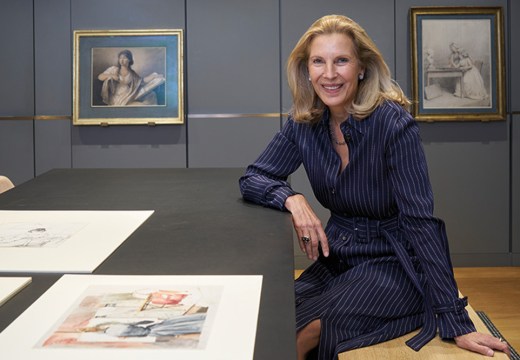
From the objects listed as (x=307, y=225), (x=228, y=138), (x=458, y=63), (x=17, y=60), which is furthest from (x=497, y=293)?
(x=17, y=60)

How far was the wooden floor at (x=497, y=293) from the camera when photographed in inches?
188

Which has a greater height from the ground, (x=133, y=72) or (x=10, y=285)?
(x=133, y=72)

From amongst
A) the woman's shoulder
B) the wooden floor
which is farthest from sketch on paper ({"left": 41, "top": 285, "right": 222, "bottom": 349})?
the wooden floor

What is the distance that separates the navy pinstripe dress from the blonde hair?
0.17 ft

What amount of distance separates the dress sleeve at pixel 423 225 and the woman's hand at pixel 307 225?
1.04 ft

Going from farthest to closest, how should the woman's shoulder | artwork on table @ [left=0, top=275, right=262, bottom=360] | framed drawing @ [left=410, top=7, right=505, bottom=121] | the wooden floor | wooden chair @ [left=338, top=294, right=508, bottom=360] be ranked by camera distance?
framed drawing @ [left=410, top=7, right=505, bottom=121] < the wooden floor < the woman's shoulder < wooden chair @ [left=338, top=294, right=508, bottom=360] < artwork on table @ [left=0, top=275, right=262, bottom=360]

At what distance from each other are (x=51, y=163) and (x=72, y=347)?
553cm

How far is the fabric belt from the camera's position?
7.41ft

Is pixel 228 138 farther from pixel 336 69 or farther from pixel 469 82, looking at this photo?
pixel 336 69

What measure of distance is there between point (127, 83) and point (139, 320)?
5.17 meters

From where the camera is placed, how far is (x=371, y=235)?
2758 millimetres

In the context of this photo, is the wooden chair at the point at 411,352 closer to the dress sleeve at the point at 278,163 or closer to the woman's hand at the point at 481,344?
the woman's hand at the point at 481,344

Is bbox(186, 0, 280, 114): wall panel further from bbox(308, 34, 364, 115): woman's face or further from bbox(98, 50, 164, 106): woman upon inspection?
bbox(308, 34, 364, 115): woman's face

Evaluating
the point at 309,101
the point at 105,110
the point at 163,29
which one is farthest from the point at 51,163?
the point at 309,101
